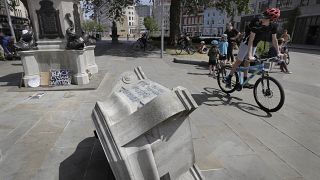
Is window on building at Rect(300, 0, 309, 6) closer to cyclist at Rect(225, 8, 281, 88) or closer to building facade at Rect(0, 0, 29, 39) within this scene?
cyclist at Rect(225, 8, 281, 88)

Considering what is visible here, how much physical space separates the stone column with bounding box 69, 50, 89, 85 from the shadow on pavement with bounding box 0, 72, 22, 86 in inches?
81.0

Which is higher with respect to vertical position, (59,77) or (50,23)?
(50,23)

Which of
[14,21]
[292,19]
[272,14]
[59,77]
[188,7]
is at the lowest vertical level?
[59,77]

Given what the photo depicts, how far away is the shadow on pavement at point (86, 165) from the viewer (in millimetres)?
3062

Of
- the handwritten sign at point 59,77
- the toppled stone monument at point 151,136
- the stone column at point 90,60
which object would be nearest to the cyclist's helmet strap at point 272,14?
the toppled stone monument at point 151,136

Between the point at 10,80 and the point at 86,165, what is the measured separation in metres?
7.11

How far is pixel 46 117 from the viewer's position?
5.01m

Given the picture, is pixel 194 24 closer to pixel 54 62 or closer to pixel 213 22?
pixel 213 22

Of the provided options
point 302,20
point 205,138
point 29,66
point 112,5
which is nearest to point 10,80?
point 29,66

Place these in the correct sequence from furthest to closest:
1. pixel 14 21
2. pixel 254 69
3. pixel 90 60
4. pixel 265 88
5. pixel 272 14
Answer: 1. pixel 14 21
2. pixel 90 60
3. pixel 254 69
4. pixel 265 88
5. pixel 272 14

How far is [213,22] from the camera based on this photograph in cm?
8300

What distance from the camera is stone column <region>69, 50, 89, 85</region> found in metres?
7.47

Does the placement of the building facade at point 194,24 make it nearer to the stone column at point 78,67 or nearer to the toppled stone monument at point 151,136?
the stone column at point 78,67

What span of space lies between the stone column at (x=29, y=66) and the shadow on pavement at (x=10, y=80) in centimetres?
85
